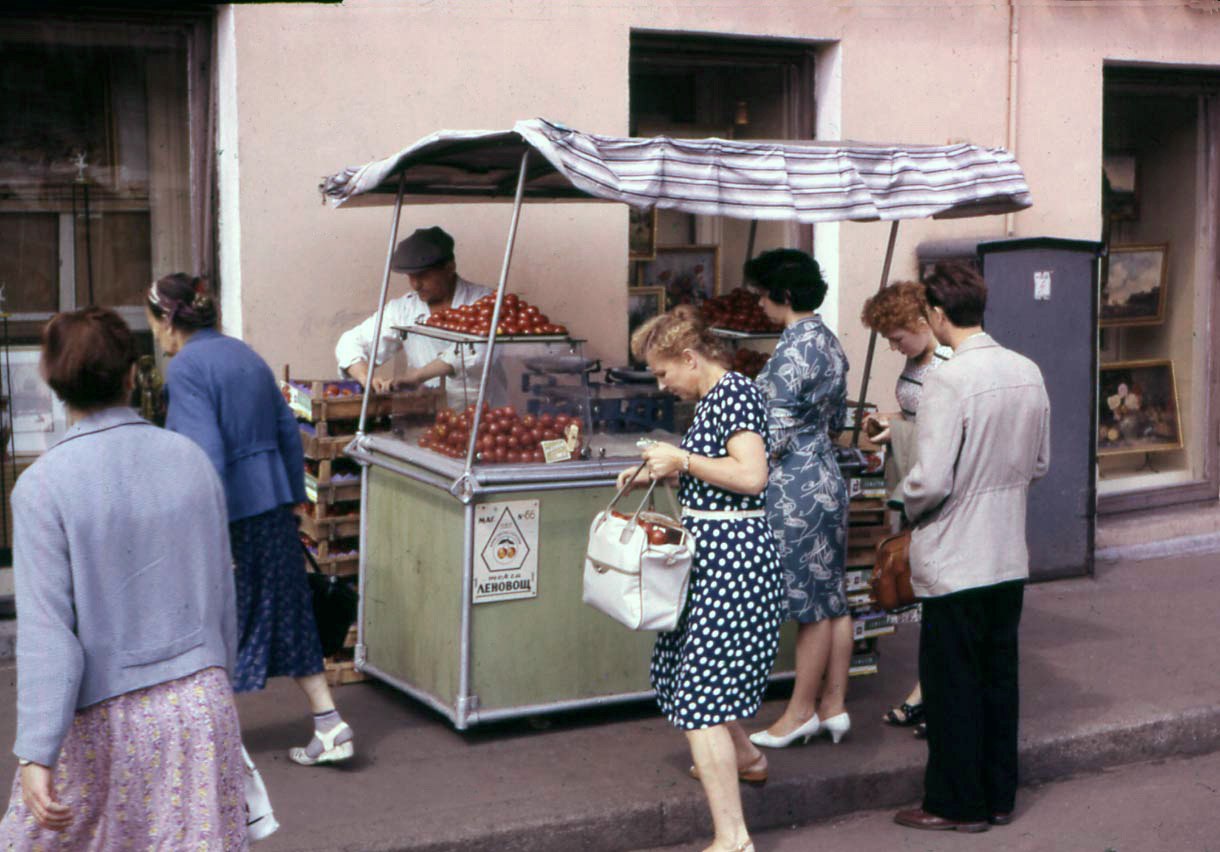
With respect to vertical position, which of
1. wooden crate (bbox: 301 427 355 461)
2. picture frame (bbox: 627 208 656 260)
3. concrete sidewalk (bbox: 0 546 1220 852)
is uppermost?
picture frame (bbox: 627 208 656 260)

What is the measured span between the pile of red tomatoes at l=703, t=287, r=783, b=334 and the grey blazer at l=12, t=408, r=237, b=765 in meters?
3.43

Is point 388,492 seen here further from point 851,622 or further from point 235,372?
point 851,622

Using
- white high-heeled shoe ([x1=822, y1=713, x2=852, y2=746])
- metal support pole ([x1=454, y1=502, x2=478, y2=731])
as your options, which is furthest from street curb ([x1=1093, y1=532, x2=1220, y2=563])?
metal support pole ([x1=454, y1=502, x2=478, y2=731])

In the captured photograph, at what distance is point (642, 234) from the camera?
795cm

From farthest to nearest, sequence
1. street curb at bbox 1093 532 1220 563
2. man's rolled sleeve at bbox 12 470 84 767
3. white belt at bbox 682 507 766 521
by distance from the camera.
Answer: street curb at bbox 1093 532 1220 563 < white belt at bbox 682 507 766 521 < man's rolled sleeve at bbox 12 470 84 767

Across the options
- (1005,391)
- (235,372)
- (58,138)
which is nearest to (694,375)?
(1005,391)

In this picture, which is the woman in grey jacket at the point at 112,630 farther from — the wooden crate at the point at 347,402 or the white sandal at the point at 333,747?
the wooden crate at the point at 347,402

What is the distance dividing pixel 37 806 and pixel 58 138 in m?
4.29

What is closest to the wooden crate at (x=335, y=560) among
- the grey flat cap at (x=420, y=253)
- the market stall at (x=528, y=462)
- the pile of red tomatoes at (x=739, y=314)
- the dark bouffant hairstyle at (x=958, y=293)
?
the market stall at (x=528, y=462)

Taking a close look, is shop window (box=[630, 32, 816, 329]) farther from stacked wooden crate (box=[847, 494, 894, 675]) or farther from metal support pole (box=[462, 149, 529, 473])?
metal support pole (box=[462, 149, 529, 473])

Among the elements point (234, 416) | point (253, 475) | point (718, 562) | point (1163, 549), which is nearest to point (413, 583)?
point (253, 475)

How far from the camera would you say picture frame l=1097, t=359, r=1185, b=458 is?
9.73 metres

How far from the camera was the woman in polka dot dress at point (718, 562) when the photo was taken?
178 inches

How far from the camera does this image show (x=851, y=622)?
5898 mm
